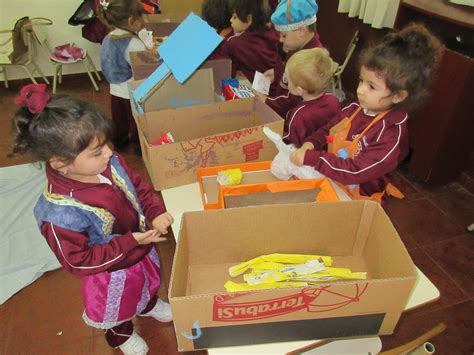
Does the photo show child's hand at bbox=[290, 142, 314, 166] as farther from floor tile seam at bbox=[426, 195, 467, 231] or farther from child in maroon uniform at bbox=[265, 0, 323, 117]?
floor tile seam at bbox=[426, 195, 467, 231]

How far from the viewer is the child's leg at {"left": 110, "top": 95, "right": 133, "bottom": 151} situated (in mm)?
2619

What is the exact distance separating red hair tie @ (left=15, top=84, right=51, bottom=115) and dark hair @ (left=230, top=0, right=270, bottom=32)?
1.44m

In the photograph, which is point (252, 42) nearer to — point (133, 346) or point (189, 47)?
point (189, 47)

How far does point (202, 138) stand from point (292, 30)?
91cm

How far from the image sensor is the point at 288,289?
709 mm

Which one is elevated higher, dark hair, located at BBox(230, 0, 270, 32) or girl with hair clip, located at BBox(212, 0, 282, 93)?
dark hair, located at BBox(230, 0, 270, 32)

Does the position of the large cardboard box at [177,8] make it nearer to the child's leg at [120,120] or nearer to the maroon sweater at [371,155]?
the child's leg at [120,120]

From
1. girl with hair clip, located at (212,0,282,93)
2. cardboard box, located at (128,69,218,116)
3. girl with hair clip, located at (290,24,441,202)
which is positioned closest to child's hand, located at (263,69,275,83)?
girl with hair clip, located at (212,0,282,93)

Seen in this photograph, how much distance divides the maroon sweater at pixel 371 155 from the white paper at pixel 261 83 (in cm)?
76

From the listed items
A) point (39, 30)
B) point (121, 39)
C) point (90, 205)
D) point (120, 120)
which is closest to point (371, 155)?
point (90, 205)

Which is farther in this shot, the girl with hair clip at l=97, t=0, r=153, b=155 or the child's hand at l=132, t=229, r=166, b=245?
the girl with hair clip at l=97, t=0, r=153, b=155

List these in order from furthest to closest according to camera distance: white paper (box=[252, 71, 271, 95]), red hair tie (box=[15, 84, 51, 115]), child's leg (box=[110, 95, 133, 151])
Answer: child's leg (box=[110, 95, 133, 151]) → white paper (box=[252, 71, 271, 95]) → red hair tie (box=[15, 84, 51, 115])

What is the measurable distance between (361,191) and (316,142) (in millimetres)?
261

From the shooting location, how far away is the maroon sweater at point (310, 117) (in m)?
1.54
